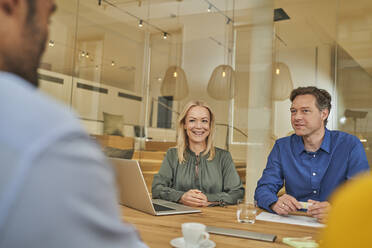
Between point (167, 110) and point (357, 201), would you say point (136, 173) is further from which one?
point (167, 110)

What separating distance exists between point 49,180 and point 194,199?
171 cm

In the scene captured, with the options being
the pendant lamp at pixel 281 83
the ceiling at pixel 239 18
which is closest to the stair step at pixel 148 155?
the ceiling at pixel 239 18

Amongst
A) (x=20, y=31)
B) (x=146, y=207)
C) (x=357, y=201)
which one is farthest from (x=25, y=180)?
(x=146, y=207)

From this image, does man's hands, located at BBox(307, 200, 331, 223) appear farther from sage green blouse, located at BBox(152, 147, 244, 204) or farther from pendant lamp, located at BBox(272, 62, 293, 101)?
pendant lamp, located at BBox(272, 62, 293, 101)

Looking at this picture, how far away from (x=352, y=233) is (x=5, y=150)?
1.23 feet

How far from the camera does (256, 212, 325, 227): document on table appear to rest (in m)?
1.58

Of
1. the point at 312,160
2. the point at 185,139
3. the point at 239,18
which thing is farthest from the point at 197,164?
the point at 239,18

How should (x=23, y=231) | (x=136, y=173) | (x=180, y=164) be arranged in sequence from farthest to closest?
(x=180, y=164), (x=136, y=173), (x=23, y=231)

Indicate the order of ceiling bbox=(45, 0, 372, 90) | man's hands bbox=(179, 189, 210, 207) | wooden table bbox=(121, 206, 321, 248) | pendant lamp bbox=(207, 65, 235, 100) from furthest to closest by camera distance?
pendant lamp bbox=(207, 65, 235, 100) < ceiling bbox=(45, 0, 372, 90) < man's hands bbox=(179, 189, 210, 207) < wooden table bbox=(121, 206, 321, 248)

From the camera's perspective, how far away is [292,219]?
1.68 metres

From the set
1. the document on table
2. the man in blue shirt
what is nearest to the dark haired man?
the document on table

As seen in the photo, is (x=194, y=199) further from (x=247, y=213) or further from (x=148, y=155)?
(x=148, y=155)

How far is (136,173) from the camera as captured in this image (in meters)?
1.56

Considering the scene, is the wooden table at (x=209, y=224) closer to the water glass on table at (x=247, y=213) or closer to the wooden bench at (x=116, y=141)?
the water glass on table at (x=247, y=213)
